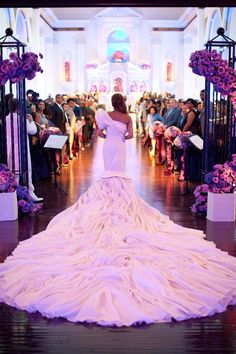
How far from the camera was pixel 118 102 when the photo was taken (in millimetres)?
6297

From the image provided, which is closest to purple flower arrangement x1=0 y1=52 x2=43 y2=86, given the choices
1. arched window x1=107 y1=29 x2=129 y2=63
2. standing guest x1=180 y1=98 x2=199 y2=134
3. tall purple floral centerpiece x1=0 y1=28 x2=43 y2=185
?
tall purple floral centerpiece x1=0 y1=28 x2=43 y2=185

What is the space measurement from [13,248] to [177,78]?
30.6 metres

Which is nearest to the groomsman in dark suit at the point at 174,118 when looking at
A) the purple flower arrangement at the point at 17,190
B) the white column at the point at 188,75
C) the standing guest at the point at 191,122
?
the standing guest at the point at 191,122

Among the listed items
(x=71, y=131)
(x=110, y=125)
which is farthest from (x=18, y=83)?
(x=71, y=131)

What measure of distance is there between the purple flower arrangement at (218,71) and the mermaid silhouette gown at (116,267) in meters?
1.42

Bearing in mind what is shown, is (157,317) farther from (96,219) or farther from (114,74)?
(114,74)

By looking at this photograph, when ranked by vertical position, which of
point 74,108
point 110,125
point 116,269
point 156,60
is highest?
point 156,60

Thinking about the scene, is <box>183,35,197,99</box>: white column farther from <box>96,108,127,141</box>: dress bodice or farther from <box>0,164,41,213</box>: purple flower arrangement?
<box>96,108,127,141</box>: dress bodice

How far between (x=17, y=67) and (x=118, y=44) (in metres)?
29.0

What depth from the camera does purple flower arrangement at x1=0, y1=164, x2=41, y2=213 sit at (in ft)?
23.5

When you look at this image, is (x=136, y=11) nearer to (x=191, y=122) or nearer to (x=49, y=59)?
(x=49, y=59)

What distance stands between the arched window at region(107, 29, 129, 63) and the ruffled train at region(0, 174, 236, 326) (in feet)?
97.9

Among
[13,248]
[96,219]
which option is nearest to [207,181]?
[96,219]

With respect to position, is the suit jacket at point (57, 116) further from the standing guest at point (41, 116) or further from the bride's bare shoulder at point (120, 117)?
the bride's bare shoulder at point (120, 117)
